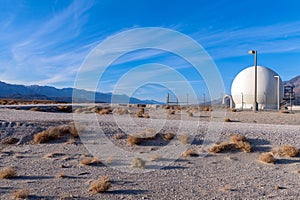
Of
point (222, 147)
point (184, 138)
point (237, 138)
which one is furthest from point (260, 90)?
point (222, 147)

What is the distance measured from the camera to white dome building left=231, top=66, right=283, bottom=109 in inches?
1686

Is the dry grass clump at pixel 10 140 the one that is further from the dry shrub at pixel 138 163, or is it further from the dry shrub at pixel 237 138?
the dry shrub at pixel 237 138

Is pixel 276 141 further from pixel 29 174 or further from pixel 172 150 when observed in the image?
pixel 29 174

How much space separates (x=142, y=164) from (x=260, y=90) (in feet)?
123

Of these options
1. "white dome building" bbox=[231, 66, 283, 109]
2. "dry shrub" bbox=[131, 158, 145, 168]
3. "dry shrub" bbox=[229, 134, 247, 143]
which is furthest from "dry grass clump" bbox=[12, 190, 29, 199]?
"white dome building" bbox=[231, 66, 283, 109]

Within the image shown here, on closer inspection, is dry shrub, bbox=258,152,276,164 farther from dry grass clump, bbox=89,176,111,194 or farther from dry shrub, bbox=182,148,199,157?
dry grass clump, bbox=89,176,111,194

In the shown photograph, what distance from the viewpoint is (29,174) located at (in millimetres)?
8484

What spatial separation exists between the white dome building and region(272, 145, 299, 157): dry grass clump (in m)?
32.5

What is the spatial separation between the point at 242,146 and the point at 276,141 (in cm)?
172

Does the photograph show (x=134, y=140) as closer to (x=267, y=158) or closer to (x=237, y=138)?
(x=237, y=138)

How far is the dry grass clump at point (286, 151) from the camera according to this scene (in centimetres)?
1036

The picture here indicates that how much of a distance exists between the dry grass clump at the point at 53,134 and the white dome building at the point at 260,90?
33.5 meters

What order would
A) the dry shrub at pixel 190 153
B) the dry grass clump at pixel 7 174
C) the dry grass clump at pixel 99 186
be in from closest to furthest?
1. the dry grass clump at pixel 99 186
2. the dry grass clump at pixel 7 174
3. the dry shrub at pixel 190 153

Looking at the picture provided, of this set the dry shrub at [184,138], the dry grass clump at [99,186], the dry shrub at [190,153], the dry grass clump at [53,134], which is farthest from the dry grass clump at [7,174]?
the dry shrub at [184,138]
